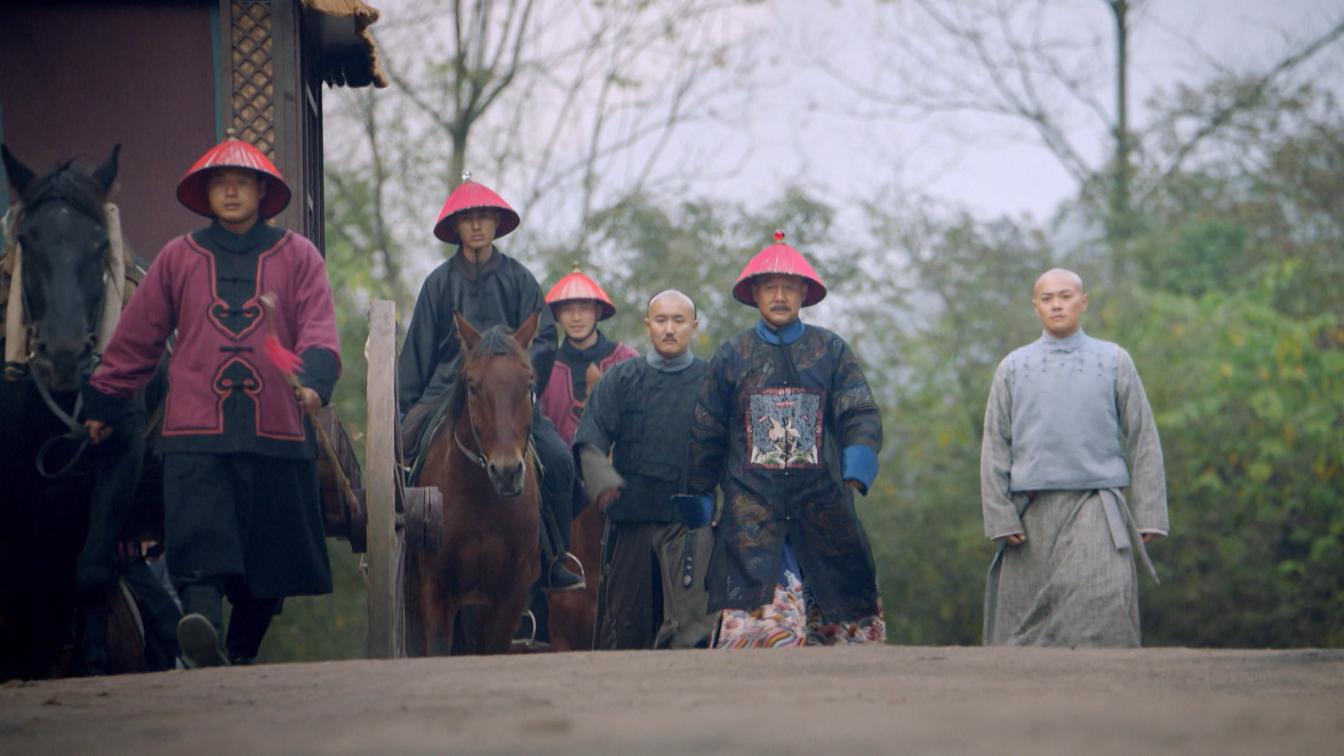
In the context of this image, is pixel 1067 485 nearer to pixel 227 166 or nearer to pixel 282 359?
pixel 282 359

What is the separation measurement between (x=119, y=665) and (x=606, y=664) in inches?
102

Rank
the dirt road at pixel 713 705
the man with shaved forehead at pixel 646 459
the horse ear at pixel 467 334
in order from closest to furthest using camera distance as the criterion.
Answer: the dirt road at pixel 713 705 → the horse ear at pixel 467 334 → the man with shaved forehead at pixel 646 459

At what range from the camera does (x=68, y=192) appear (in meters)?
7.00

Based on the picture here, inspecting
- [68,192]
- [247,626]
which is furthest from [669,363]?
[68,192]

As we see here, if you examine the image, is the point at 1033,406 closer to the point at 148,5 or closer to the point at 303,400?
the point at 303,400

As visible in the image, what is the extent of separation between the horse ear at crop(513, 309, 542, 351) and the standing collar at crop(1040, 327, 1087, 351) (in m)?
2.28

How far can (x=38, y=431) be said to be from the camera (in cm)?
708

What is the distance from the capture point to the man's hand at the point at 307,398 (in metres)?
Answer: 6.84

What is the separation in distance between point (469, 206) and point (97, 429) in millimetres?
3246

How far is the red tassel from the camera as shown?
22.5 feet

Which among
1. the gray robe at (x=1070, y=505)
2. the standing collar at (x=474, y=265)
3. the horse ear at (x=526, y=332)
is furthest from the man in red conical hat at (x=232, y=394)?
the gray robe at (x=1070, y=505)

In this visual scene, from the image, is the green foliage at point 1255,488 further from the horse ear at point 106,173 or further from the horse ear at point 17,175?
the horse ear at point 17,175

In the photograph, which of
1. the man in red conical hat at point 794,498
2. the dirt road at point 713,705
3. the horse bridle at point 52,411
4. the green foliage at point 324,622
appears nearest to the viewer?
the dirt road at point 713,705

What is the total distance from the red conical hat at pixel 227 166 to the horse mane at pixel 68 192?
1.09 feet
